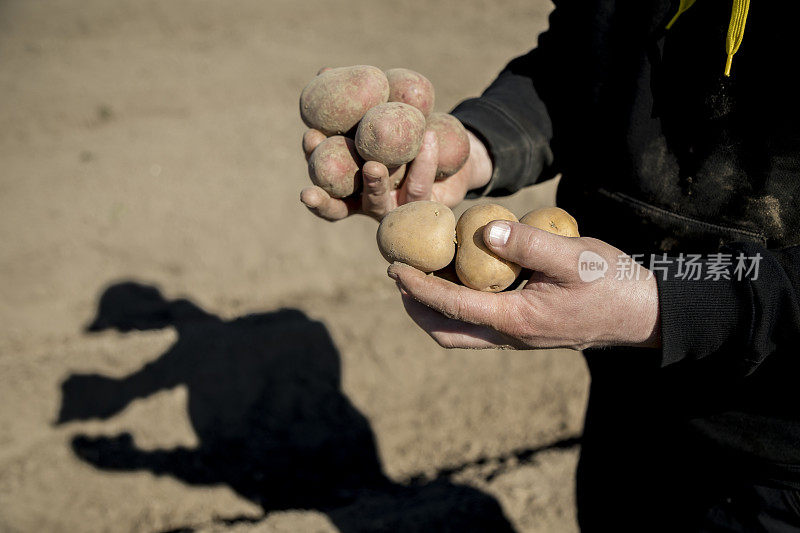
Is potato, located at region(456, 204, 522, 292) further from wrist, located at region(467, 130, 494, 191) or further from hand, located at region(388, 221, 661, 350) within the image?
wrist, located at region(467, 130, 494, 191)

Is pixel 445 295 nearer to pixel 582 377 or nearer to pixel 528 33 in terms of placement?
pixel 582 377

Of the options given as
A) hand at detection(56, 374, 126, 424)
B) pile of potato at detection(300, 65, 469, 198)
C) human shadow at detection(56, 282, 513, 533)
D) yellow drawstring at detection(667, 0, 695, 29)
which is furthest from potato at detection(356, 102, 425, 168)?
hand at detection(56, 374, 126, 424)

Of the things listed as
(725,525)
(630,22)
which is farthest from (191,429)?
(630,22)

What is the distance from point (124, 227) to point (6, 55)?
11.1 ft

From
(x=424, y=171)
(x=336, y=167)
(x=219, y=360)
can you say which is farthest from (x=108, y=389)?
(x=424, y=171)

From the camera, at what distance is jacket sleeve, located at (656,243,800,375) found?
1303 millimetres

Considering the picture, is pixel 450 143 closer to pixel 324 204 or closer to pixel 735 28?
pixel 324 204

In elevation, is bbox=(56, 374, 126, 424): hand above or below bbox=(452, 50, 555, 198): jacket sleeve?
below

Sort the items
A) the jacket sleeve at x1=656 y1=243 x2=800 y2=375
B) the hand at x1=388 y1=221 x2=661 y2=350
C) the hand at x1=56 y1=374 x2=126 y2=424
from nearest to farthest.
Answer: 1. the jacket sleeve at x1=656 y1=243 x2=800 y2=375
2. the hand at x1=388 y1=221 x2=661 y2=350
3. the hand at x1=56 y1=374 x2=126 y2=424

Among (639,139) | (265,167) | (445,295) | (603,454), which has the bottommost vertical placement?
(265,167)

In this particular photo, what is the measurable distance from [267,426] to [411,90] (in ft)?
7.37

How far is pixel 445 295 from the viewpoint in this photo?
58.1 inches

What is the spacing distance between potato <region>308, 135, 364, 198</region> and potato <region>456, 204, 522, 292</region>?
1.26 feet

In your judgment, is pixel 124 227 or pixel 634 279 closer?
pixel 634 279
